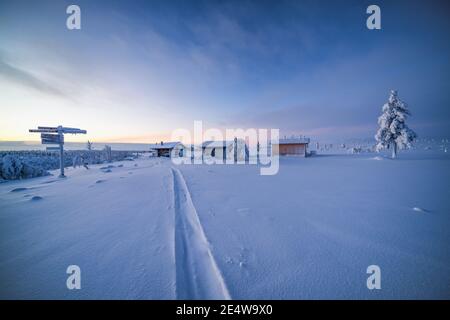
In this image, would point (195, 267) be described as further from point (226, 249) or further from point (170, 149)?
point (170, 149)

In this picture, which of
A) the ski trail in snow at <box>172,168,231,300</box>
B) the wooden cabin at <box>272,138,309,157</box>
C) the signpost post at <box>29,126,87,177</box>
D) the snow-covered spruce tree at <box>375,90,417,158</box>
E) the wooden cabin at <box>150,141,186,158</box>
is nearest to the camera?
the ski trail in snow at <box>172,168,231,300</box>

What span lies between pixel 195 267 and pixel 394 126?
38.6m

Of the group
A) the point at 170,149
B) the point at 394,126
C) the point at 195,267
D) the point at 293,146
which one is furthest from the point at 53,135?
the point at 394,126

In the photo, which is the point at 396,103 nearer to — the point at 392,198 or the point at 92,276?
the point at 392,198

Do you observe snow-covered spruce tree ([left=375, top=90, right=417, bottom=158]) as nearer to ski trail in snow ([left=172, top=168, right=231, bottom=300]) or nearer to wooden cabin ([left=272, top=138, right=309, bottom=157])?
wooden cabin ([left=272, top=138, right=309, bottom=157])

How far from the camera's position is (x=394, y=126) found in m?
27.1

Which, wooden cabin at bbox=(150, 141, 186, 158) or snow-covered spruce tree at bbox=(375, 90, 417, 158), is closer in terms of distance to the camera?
snow-covered spruce tree at bbox=(375, 90, 417, 158)

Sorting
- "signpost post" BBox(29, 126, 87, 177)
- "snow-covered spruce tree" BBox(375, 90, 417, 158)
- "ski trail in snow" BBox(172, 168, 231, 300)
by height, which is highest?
"snow-covered spruce tree" BBox(375, 90, 417, 158)

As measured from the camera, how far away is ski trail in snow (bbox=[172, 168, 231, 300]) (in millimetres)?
2396

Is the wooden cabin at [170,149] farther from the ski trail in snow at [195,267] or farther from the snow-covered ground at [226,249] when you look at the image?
the ski trail in snow at [195,267]

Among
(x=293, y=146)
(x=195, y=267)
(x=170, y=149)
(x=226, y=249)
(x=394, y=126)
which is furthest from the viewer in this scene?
(x=170, y=149)

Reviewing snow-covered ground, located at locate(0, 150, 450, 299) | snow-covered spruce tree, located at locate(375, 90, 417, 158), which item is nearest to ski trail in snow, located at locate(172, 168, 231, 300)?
snow-covered ground, located at locate(0, 150, 450, 299)

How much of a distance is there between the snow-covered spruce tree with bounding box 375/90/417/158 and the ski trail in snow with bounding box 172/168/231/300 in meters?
37.6

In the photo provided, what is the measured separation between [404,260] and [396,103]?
3739cm
